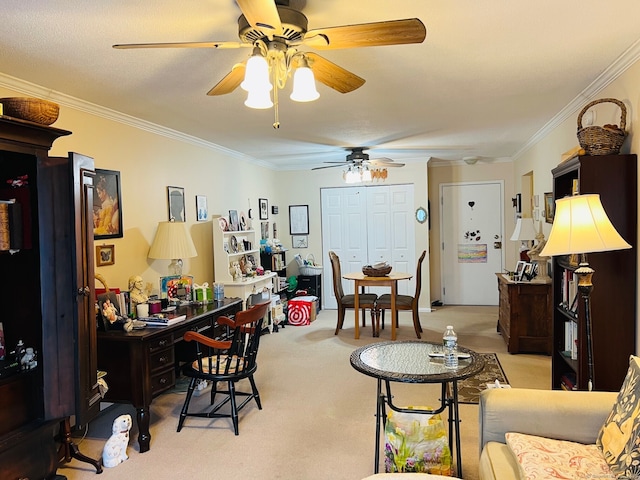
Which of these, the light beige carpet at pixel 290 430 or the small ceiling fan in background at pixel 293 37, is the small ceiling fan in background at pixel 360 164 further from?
the small ceiling fan in background at pixel 293 37

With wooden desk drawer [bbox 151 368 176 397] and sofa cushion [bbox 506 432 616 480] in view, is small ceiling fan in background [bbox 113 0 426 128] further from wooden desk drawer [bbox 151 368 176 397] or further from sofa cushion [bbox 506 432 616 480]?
wooden desk drawer [bbox 151 368 176 397]

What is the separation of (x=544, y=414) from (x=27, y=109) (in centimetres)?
270

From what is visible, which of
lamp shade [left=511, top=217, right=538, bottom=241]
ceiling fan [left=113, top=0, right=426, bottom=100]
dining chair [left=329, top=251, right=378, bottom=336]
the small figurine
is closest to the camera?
ceiling fan [left=113, top=0, right=426, bottom=100]

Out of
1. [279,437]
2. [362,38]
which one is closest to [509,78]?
[362,38]

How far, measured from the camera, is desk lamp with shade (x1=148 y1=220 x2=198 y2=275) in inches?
155

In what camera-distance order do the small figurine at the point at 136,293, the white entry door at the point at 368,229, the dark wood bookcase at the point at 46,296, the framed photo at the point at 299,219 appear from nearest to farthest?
the dark wood bookcase at the point at 46,296, the small figurine at the point at 136,293, the white entry door at the point at 368,229, the framed photo at the point at 299,219

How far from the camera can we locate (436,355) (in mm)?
2494

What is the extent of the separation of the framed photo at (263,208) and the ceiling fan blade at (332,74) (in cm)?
443

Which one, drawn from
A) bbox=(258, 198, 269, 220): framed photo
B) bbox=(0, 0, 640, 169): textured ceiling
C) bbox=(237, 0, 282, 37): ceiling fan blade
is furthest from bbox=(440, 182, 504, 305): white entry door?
bbox=(237, 0, 282, 37): ceiling fan blade

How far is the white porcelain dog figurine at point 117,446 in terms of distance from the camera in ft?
9.01

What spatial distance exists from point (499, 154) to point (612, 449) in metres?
5.54

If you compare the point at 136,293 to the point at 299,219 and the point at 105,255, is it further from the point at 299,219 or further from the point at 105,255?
the point at 299,219

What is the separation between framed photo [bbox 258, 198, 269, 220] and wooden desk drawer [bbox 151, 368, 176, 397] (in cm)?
373

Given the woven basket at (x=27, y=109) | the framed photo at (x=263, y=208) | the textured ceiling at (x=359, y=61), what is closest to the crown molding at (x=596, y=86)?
the textured ceiling at (x=359, y=61)
